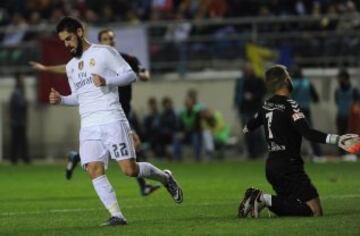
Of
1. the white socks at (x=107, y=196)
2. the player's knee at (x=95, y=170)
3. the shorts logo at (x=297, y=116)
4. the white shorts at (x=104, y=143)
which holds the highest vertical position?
the shorts logo at (x=297, y=116)

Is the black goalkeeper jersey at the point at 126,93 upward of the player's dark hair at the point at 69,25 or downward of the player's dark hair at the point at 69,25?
downward

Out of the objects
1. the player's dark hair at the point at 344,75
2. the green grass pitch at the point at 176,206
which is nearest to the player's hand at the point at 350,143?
the green grass pitch at the point at 176,206

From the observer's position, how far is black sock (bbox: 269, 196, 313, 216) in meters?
11.6

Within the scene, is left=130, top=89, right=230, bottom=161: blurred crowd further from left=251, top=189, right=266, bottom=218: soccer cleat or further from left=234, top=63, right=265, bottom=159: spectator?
left=251, top=189, right=266, bottom=218: soccer cleat

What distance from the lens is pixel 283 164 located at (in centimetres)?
1172

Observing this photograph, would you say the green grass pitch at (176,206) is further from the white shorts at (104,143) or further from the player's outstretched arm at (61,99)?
the player's outstretched arm at (61,99)

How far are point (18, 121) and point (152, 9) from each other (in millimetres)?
5230

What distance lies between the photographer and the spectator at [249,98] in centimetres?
2728

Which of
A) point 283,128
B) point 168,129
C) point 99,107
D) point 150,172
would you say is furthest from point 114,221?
point 168,129

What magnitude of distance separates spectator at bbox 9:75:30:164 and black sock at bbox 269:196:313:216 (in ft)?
57.5

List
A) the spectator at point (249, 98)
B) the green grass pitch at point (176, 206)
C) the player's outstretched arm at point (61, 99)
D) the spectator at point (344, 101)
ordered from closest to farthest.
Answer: the green grass pitch at point (176, 206)
the player's outstretched arm at point (61, 99)
the spectator at point (344, 101)
the spectator at point (249, 98)

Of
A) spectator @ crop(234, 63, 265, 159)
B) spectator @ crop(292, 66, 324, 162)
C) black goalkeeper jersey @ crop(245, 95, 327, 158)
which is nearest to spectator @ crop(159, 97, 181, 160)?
spectator @ crop(234, 63, 265, 159)

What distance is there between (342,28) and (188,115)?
4.50 m

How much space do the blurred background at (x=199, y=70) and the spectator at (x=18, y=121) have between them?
0.09 ft
